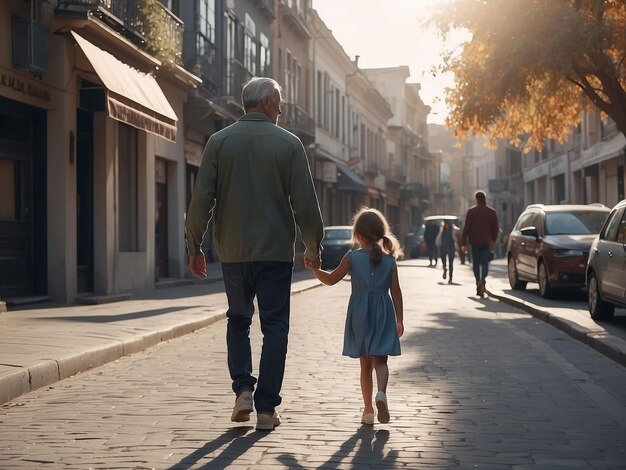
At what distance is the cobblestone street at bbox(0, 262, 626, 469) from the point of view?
223 inches

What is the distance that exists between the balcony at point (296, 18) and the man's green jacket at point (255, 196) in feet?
107

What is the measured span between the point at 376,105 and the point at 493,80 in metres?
45.7

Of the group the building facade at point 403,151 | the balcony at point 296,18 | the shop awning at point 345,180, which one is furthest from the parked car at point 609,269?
the building facade at point 403,151

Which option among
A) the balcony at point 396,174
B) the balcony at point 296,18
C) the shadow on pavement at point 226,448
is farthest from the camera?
the balcony at point 396,174

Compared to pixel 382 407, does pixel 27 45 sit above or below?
above

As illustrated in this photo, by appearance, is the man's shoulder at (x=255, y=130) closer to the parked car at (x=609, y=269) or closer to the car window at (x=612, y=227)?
the parked car at (x=609, y=269)

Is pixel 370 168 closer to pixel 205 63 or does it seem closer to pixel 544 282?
pixel 205 63

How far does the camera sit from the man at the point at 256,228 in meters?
6.39

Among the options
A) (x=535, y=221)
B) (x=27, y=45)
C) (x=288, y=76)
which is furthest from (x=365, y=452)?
(x=288, y=76)

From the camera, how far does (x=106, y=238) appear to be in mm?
18125

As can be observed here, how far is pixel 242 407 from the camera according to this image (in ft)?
20.8

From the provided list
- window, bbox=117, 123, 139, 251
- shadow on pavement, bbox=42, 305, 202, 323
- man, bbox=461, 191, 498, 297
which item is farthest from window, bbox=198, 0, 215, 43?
shadow on pavement, bbox=42, 305, 202, 323

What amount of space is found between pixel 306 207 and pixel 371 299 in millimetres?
784

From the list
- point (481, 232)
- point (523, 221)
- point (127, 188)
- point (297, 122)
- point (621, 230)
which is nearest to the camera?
point (621, 230)
